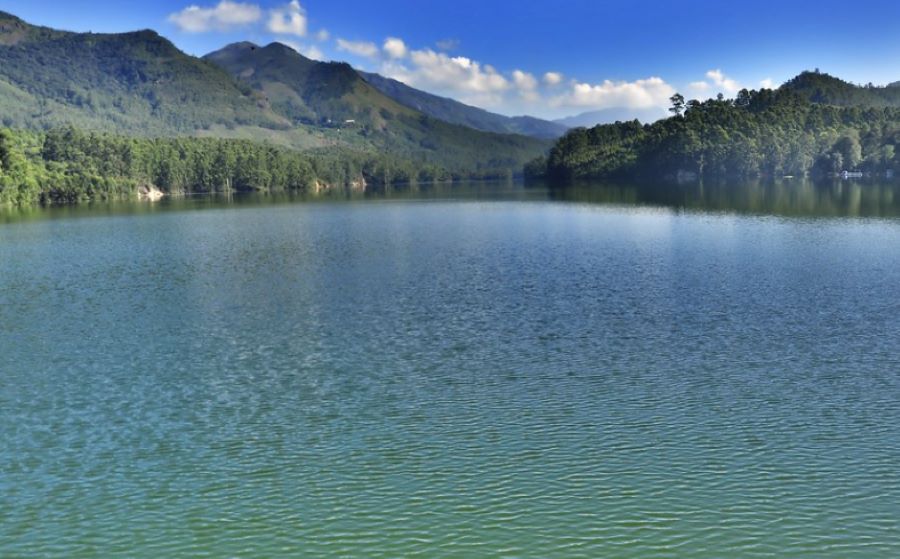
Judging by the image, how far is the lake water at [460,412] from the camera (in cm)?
Answer: 1839

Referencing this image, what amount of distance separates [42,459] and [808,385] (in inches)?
1148

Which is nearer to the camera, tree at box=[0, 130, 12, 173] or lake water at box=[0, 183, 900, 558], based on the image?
lake water at box=[0, 183, 900, 558]

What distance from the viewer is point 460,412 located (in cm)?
2664

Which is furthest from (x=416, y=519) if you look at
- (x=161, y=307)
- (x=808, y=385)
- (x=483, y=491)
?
(x=161, y=307)

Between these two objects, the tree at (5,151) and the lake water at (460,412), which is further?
the tree at (5,151)

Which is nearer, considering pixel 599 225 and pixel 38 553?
pixel 38 553

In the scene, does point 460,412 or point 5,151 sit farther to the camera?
point 5,151

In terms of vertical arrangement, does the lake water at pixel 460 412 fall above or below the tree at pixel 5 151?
below

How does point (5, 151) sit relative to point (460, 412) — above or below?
above

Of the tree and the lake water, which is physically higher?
the tree

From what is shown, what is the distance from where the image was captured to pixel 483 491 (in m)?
20.2

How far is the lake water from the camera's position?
18391 millimetres

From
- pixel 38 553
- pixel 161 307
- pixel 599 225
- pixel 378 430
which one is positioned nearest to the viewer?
pixel 38 553

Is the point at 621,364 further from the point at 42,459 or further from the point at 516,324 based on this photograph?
the point at 42,459
